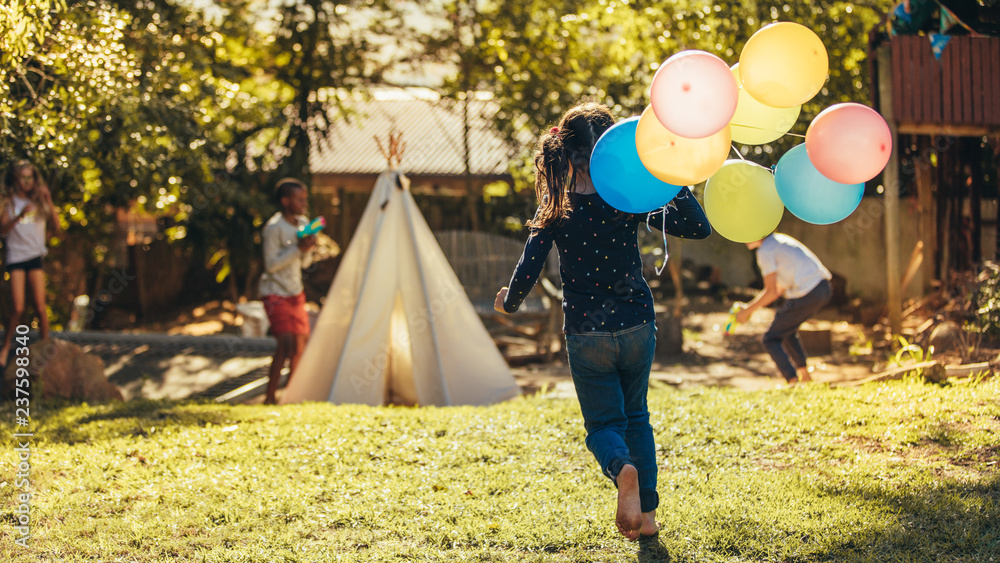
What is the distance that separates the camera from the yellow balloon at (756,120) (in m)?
3.27

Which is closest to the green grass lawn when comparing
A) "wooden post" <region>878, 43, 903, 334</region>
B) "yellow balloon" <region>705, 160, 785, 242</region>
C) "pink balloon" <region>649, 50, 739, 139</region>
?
"yellow balloon" <region>705, 160, 785, 242</region>

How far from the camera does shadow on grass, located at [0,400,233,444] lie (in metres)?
4.78

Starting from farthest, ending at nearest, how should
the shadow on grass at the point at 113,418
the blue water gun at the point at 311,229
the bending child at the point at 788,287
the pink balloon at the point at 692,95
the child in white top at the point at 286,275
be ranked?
the child in white top at the point at 286,275, the blue water gun at the point at 311,229, the bending child at the point at 788,287, the shadow on grass at the point at 113,418, the pink balloon at the point at 692,95

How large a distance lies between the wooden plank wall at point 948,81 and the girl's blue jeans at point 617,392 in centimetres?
628

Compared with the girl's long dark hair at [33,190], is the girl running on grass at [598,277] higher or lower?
lower

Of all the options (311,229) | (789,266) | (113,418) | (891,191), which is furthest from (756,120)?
(891,191)

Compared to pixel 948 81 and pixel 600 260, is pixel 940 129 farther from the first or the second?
pixel 600 260

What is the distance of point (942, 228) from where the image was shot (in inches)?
389

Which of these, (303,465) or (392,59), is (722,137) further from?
(392,59)

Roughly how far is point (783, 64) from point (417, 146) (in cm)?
1693

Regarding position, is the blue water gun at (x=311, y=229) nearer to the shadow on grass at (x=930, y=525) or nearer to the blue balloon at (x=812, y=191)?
the blue balloon at (x=812, y=191)

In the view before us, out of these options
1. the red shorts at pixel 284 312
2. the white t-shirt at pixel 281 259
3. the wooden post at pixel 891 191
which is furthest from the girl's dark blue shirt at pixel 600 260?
the wooden post at pixel 891 191

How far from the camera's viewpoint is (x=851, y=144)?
2.96m

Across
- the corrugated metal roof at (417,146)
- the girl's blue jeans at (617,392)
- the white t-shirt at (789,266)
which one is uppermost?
the corrugated metal roof at (417,146)
